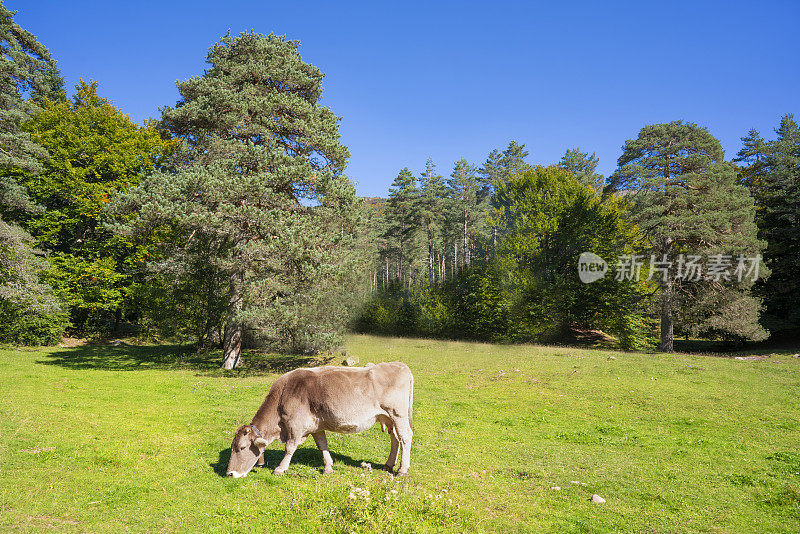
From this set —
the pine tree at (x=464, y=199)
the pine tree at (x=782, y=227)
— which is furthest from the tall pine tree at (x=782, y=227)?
the pine tree at (x=464, y=199)

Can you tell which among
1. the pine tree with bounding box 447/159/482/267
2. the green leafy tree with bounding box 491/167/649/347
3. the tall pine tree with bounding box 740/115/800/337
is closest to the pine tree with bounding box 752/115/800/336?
the tall pine tree with bounding box 740/115/800/337

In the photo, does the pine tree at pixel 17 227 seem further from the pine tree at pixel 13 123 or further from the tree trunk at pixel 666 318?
the tree trunk at pixel 666 318

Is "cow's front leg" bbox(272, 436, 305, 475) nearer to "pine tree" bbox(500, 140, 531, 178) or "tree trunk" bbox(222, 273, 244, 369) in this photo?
Answer: "tree trunk" bbox(222, 273, 244, 369)

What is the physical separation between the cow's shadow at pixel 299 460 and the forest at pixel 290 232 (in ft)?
32.5

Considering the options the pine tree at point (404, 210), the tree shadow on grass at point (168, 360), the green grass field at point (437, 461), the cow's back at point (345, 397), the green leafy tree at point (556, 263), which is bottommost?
the tree shadow on grass at point (168, 360)

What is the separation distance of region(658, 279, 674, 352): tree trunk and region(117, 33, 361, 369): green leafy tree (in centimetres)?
2441

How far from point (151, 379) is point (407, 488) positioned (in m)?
15.8

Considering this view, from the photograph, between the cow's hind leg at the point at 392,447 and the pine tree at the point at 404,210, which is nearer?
the cow's hind leg at the point at 392,447

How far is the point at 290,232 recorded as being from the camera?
61.7ft

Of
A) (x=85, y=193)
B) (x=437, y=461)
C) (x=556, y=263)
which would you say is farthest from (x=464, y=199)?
(x=437, y=461)

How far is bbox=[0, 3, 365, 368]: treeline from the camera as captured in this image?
1941cm

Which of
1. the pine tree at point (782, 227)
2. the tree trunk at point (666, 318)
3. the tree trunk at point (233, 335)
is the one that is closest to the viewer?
the tree trunk at point (233, 335)

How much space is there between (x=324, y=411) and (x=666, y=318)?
32.5 metres

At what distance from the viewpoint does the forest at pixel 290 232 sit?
20.1 meters
